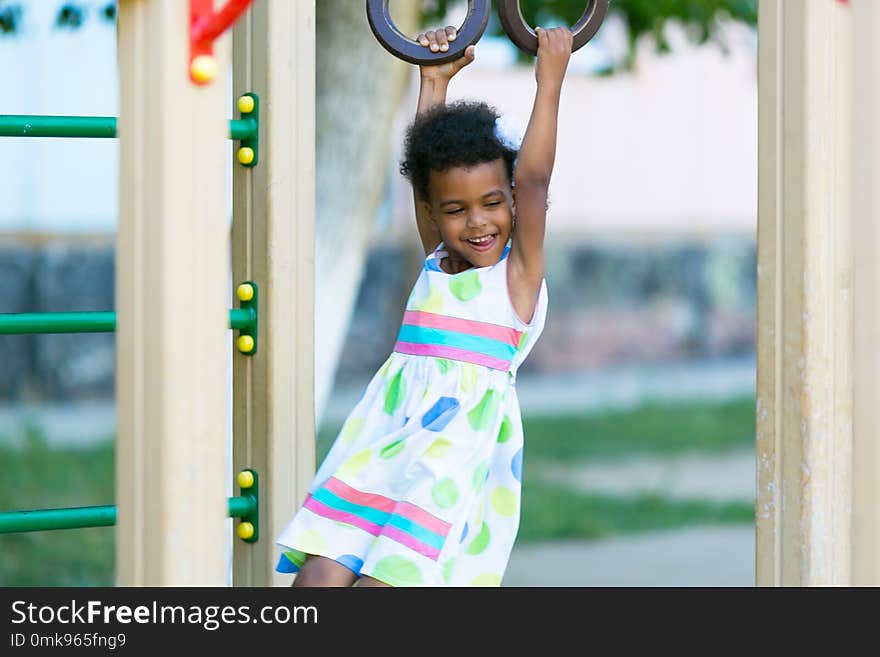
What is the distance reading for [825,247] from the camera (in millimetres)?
2270

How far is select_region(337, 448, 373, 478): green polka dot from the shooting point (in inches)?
90.8

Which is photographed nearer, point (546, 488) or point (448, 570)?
point (448, 570)

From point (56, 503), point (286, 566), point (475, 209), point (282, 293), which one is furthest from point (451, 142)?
point (56, 503)

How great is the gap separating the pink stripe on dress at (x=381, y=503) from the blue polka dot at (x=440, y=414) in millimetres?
147

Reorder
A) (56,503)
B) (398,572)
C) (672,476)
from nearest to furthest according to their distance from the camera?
(398,572)
(56,503)
(672,476)

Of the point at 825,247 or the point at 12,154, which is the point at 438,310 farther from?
the point at 12,154

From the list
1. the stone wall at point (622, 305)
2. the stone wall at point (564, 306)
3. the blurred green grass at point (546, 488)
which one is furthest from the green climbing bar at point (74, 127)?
the stone wall at point (622, 305)

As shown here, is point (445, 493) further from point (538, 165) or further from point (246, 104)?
point (246, 104)

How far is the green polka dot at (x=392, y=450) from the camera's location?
2.30 meters

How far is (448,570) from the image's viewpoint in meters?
2.27

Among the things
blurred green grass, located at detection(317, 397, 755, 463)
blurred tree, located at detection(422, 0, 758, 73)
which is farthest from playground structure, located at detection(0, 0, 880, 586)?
blurred green grass, located at detection(317, 397, 755, 463)

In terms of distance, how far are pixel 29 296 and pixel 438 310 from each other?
8.55 m

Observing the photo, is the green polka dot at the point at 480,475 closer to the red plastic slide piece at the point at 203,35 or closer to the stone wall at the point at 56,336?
the red plastic slide piece at the point at 203,35

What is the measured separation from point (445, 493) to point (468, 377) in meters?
0.23
